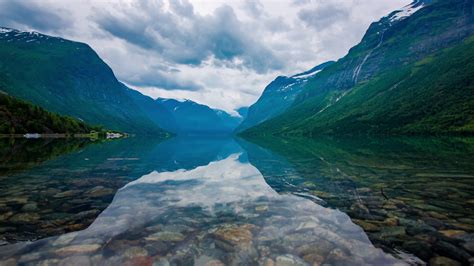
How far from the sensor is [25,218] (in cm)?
1329

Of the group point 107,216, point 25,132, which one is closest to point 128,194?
point 107,216

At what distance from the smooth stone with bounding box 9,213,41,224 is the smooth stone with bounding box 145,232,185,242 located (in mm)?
5569

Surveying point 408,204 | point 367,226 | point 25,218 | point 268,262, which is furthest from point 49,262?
point 408,204

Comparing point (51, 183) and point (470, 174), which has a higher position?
point (470, 174)

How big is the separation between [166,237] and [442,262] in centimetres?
916

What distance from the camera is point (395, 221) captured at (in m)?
13.4

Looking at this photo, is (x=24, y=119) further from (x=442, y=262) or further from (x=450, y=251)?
(x=442, y=262)

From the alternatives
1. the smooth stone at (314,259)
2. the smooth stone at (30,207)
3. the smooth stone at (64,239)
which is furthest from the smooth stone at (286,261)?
the smooth stone at (30,207)

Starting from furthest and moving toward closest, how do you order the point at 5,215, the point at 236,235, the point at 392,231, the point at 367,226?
the point at 5,215
the point at 367,226
the point at 392,231
the point at 236,235

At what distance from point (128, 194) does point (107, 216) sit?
5573mm

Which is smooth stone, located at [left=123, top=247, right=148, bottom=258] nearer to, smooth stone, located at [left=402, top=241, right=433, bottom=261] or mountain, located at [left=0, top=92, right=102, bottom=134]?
smooth stone, located at [left=402, top=241, right=433, bottom=261]

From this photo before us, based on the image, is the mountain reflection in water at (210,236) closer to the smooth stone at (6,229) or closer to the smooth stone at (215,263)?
the smooth stone at (215,263)

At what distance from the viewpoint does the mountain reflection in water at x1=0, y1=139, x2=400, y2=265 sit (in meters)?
9.55

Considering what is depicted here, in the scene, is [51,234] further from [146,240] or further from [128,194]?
[128,194]
